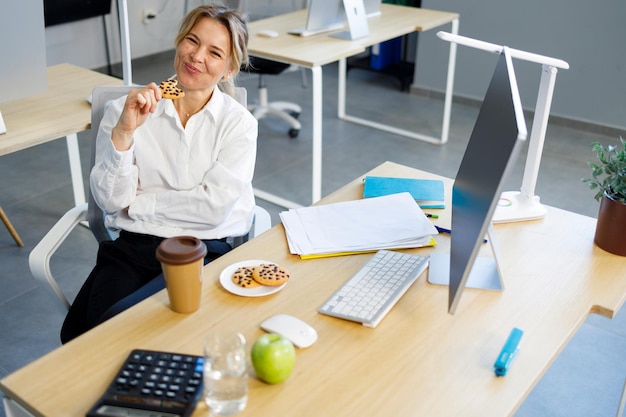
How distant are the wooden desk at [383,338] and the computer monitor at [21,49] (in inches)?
40.9

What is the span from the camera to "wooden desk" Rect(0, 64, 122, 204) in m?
2.31

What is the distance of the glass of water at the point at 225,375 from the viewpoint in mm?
1238

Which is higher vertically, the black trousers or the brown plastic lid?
the brown plastic lid

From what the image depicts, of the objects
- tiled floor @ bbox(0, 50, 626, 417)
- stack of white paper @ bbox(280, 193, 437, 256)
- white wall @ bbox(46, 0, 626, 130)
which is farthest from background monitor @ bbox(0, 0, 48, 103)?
white wall @ bbox(46, 0, 626, 130)

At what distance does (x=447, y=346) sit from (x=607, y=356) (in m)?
1.41

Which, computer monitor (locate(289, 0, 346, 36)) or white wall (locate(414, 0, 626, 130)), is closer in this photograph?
computer monitor (locate(289, 0, 346, 36))

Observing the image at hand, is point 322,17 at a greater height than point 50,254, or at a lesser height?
greater

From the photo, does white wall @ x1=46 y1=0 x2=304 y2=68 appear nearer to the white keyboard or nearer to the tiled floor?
the tiled floor

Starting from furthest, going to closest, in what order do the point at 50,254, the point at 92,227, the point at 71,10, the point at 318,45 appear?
the point at 71,10, the point at 318,45, the point at 92,227, the point at 50,254

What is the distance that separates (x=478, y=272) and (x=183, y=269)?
701mm

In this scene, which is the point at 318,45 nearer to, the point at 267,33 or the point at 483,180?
the point at 267,33

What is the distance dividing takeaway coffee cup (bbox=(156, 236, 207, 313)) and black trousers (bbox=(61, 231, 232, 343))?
0.39 metres

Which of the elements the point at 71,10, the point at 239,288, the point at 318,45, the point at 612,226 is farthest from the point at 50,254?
the point at 71,10

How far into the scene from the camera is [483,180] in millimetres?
1419
